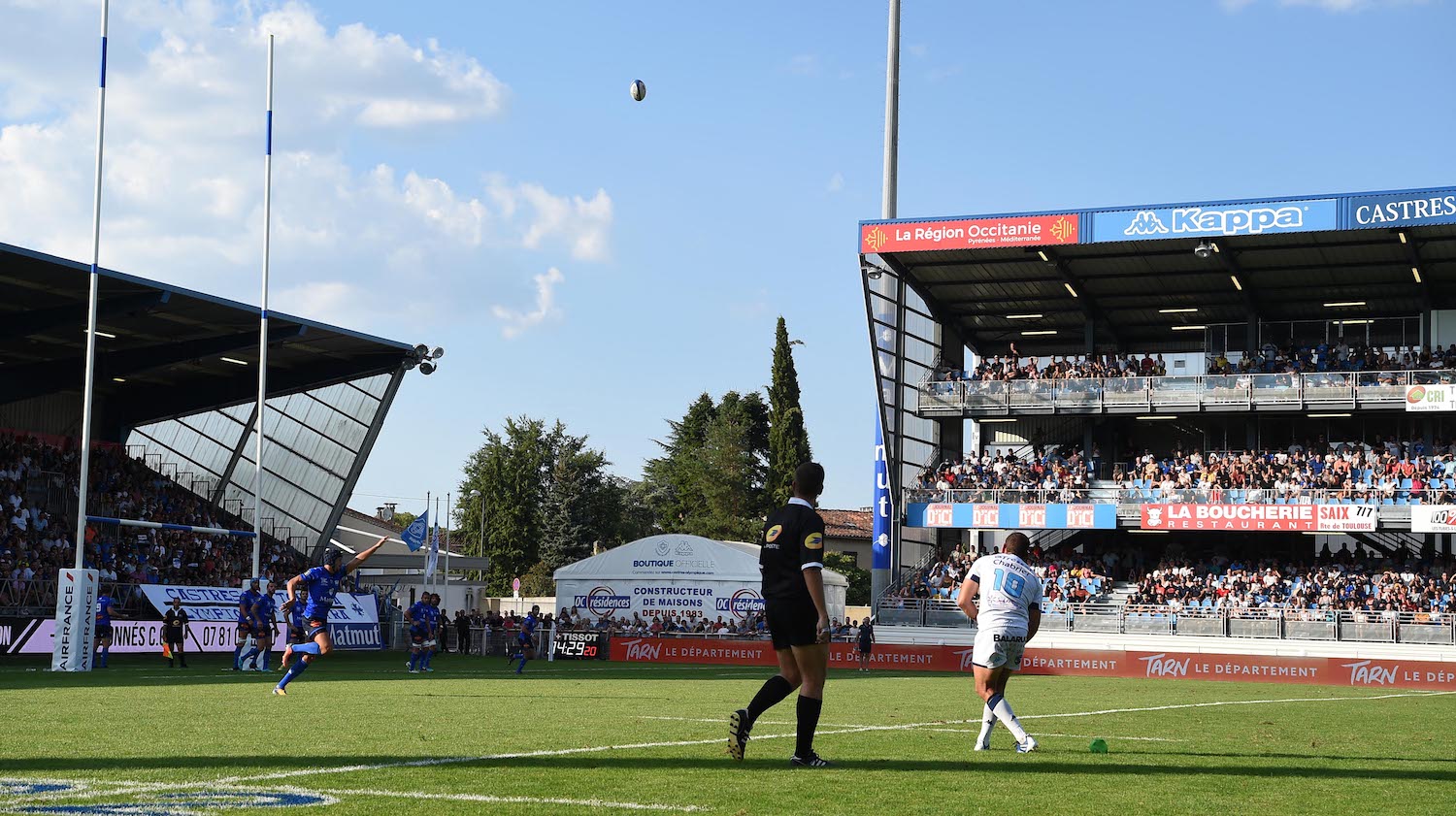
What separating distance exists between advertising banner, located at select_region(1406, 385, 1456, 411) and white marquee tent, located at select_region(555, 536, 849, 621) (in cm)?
2105

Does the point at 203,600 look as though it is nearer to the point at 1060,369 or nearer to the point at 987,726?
the point at 1060,369

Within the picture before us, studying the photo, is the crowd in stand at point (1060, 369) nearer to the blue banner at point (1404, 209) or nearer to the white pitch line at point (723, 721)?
the blue banner at point (1404, 209)

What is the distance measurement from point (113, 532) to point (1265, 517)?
1390 inches

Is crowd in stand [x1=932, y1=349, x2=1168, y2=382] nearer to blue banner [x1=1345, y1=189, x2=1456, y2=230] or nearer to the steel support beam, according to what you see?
blue banner [x1=1345, y1=189, x2=1456, y2=230]

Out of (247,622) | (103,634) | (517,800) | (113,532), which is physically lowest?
(103,634)

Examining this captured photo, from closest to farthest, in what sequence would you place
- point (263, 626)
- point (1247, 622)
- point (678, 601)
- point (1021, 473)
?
point (263, 626)
point (1247, 622)
point (1021, 473)
point (678, 601)

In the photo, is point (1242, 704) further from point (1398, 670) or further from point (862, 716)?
point (1398, 670)

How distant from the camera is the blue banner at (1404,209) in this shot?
4294 centimetres

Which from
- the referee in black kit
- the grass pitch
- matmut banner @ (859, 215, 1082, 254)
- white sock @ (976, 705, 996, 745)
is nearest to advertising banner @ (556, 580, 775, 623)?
matmut banner @ (859, 215, 1082, 254)

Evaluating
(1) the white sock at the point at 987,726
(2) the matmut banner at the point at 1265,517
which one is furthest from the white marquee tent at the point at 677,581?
(1) the white sock at the point at 987,726

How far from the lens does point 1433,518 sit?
44438mm

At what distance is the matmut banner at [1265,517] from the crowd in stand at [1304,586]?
1.36 m

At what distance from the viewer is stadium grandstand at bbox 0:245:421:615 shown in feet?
132

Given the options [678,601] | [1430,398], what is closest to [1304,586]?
[1430,398]
